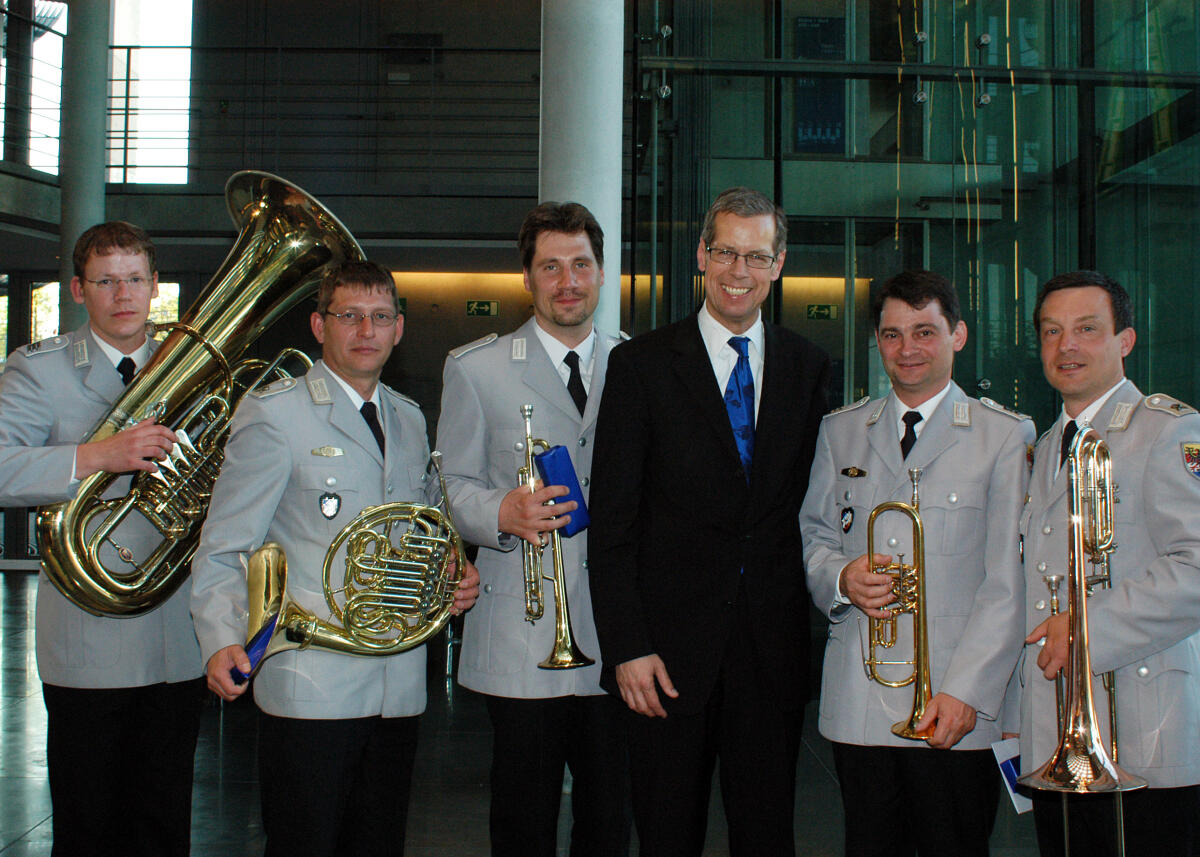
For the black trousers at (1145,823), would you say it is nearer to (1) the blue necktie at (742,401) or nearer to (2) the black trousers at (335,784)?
(1) the blue necktie at (742,401)

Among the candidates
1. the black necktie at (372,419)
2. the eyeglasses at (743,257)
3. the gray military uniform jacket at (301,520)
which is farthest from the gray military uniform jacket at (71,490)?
the eyeglasses at (743,257)

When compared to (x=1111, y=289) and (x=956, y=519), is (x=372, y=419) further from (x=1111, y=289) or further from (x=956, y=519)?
(x=1111, y=289)

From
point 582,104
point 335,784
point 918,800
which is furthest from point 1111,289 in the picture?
point 582,104

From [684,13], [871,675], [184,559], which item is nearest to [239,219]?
[184,559]

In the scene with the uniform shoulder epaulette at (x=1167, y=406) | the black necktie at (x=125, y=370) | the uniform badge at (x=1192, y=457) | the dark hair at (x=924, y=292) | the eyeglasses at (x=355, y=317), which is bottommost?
the uniform badge at (x=1192, y=457)

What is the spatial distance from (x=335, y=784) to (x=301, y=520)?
612mm

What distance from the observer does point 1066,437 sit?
234 cm

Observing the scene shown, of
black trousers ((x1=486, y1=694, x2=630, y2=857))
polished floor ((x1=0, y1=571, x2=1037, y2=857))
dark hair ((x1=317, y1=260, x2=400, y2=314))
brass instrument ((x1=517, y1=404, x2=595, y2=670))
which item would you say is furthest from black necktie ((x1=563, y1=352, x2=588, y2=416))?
polished floor ((x1=0, y1=571, x2=1037, y2=857))

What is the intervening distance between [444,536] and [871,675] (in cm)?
104

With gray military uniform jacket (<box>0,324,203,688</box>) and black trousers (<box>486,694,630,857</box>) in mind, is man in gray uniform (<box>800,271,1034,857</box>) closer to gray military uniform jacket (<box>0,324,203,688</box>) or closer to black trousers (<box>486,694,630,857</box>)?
black trousers (<box>486,694,630,857</box>)

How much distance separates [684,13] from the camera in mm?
5230

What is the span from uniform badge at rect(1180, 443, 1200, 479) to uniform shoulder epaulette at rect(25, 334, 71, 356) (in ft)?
9.20

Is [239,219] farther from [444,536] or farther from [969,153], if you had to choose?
[969,153]

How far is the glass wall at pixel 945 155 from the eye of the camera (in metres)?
4.02
